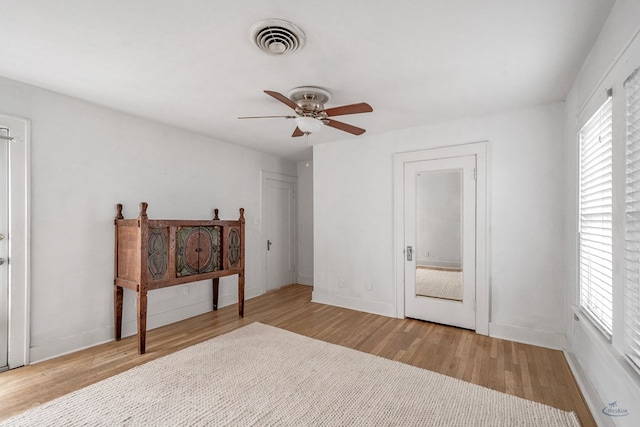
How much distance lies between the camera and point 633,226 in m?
1.50

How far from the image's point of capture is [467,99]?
2.92 metres

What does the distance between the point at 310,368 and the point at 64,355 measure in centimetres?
235

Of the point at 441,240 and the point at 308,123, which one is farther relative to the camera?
the point at 441,240

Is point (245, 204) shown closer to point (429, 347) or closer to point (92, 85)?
point (92, 85)

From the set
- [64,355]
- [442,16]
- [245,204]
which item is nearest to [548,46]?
[442,16]

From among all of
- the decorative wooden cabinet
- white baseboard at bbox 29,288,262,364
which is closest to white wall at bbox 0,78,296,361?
white baseboard at bbox 29,288,262,364

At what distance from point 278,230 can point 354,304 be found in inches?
82.1

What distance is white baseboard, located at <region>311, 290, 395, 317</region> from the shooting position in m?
4.01

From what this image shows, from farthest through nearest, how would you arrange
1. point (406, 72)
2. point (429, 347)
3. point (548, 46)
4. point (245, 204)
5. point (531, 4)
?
point (245, 204), point (429, 347), point (406, 72), point (548, 46), point (531, 4)

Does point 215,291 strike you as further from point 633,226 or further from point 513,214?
point 633,226

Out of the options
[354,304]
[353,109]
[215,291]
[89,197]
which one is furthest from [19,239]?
[354,304]

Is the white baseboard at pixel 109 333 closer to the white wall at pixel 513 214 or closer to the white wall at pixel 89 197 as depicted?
the white wall at pixel 89 197

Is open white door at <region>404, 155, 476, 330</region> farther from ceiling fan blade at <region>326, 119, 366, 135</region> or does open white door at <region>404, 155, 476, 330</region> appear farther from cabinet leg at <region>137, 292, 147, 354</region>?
cabinet leg at <region>137, 292, 147, 354</region>

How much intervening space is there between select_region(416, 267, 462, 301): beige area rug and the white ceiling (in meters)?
1.88
